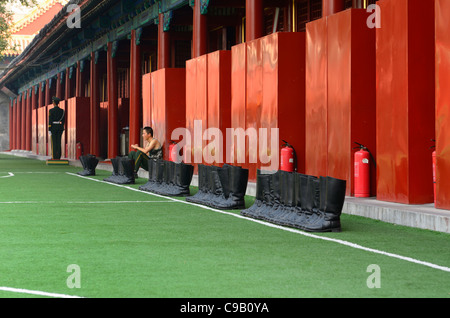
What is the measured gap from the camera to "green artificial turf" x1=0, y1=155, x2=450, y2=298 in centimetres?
645

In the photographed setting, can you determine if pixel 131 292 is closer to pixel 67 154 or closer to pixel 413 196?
pixel 413 196

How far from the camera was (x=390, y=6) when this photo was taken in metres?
12.6

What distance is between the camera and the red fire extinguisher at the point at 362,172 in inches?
531

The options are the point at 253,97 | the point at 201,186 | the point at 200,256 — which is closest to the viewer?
the point at 200,256

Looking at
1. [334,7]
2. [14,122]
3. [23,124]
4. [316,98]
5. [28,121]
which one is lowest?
[316,98]

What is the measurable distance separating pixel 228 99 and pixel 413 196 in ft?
28.5

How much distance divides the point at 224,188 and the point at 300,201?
298cm

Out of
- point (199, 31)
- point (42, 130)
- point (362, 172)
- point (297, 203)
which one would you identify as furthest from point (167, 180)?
point (42, 130)

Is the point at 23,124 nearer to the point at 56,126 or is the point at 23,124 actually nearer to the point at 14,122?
the point at 14,122

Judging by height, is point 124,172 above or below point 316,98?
below

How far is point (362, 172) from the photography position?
1355cm

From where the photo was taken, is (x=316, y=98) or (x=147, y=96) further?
(x=147, y=96)

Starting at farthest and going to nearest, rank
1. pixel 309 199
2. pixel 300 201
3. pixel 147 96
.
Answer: pixel 147 96
pixel 300 201
pixel 309 199

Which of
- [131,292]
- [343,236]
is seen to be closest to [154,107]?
[343,236]
